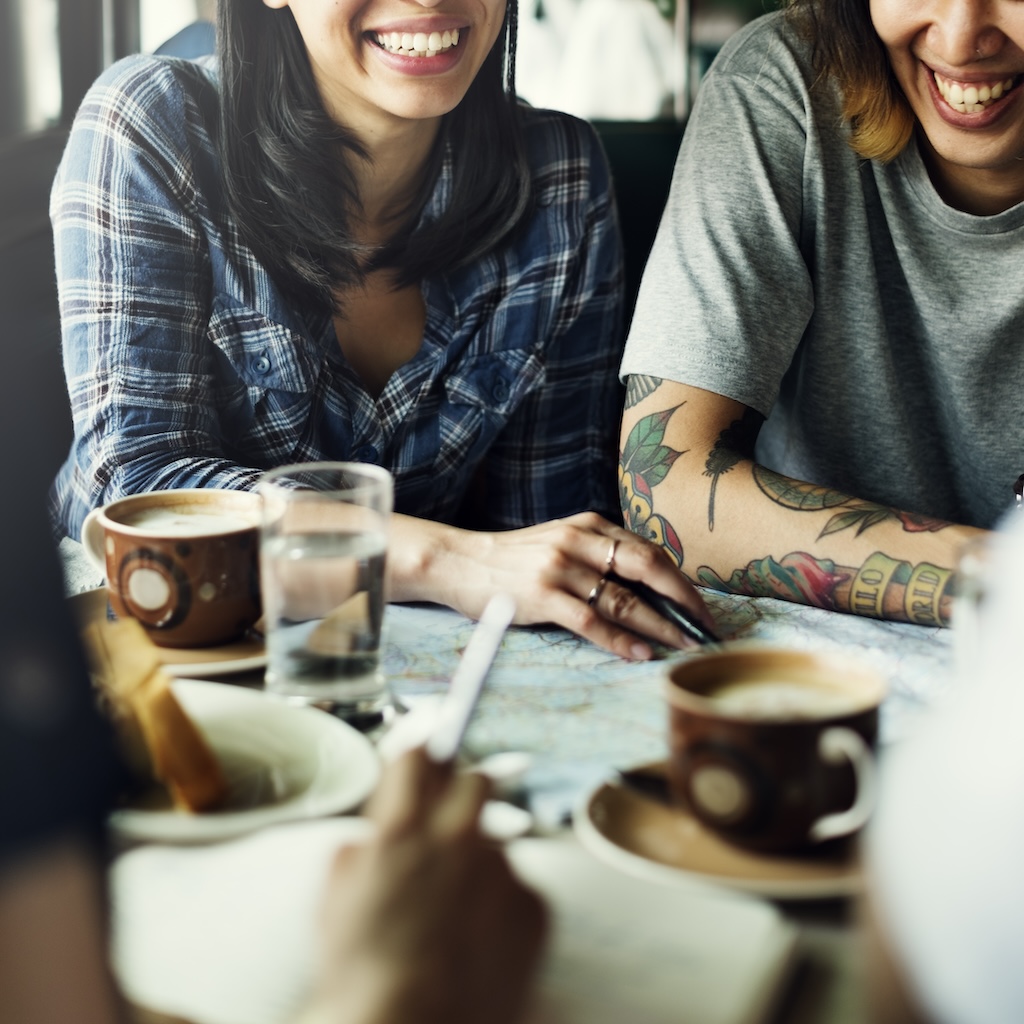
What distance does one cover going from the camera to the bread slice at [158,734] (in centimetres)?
60

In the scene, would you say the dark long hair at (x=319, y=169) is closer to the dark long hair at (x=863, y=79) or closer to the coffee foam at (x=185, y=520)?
the dark long hair at (x=863, y=79)

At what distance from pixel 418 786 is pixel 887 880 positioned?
19cm

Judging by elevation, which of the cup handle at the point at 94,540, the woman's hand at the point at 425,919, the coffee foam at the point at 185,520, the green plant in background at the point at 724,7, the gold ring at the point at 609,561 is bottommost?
the gold ring at the point at 609,561

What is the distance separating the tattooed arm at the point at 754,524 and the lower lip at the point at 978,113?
41 centimetres

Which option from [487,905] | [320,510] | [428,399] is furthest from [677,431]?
[487,905]

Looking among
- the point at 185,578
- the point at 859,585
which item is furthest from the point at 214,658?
the point at 859,585

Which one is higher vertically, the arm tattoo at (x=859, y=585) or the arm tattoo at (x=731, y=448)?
the arm tattoo at (x=731, y=448)

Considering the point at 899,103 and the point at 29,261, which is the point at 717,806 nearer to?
the point at 899,103

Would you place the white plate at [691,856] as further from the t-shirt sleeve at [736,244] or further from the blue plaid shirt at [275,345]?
the t-shirt sleeve at [736,244]

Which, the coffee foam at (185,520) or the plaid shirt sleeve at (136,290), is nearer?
the coffee foam at (185,520)

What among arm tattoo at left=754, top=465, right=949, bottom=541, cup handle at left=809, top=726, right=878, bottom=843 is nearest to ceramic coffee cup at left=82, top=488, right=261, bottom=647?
cup handle at left=809, top=726, right=878, bottom=843

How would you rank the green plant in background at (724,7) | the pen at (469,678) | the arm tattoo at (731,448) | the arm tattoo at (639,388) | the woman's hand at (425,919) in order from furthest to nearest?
the green plant in background at (724,7), the arm tattoo at (639,388), the arm tattoo at (731,448), the pen at (469,678), the woman's hand at (425,919)

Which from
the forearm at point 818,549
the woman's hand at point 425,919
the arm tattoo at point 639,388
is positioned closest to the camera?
the woman's hand at point 425,919

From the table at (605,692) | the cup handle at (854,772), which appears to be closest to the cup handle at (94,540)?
the table at (605,692)
